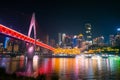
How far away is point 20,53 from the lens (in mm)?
107125

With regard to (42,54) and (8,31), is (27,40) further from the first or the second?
(42,54)

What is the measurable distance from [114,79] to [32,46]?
4356 cm

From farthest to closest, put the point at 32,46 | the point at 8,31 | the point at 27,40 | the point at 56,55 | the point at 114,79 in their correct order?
the point at 56,55
the point at 32,46
the point at 27,40
the point at 8,31
the point at 114,79

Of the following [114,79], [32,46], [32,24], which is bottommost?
[114,79]

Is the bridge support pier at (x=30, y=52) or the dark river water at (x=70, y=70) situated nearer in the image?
the dark river water at (x=70, y=70)

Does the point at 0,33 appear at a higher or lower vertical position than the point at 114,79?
higher

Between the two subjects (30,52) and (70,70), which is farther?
(30,52)

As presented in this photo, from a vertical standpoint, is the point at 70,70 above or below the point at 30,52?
below

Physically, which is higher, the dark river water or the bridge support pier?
the bridge support pier

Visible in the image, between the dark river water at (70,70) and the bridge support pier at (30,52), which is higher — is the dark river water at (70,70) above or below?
below

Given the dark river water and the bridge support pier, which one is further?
the bridge support pier

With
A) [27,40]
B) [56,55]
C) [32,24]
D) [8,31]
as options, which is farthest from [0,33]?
[56,55]

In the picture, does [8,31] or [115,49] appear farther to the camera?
[115,49]

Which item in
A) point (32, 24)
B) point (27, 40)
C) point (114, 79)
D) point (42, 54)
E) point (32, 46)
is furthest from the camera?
point (42, 54)
